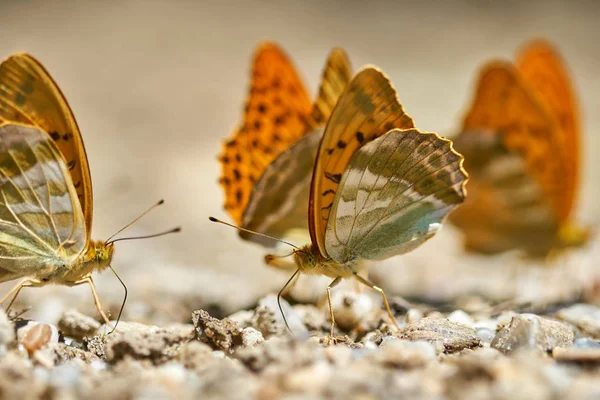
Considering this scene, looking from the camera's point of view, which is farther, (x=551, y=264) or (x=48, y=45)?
(x=48, y=45)

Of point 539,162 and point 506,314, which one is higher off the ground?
point 539,162

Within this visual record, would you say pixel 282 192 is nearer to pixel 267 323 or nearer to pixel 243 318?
pixel 243 318

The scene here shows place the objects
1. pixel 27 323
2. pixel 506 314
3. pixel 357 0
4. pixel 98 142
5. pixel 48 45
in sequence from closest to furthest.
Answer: pixel 27 323
pixel 506 314
pixel 98 142
pixel 48 45
pixel 357 0

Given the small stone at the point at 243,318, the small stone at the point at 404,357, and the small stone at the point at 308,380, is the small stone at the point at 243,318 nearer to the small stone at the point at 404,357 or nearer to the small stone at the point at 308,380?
the small stone at the point at 404,357

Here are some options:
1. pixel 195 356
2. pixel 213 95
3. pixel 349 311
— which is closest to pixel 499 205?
pixel 349 311

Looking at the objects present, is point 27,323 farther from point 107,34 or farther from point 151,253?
point 107,34

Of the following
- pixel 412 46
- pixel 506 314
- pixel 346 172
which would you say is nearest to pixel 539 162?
pixel 506 314

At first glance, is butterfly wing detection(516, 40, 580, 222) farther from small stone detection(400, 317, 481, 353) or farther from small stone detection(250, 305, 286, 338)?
small stone detection(250, 305, 286, 338)

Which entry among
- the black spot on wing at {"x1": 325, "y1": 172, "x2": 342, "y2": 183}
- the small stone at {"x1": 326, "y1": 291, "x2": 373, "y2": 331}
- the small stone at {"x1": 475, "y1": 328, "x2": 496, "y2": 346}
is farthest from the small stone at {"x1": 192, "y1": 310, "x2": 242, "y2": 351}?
the small stone at {"x1": 475, "y1": 328, "x2": 496, "y2": 346}
